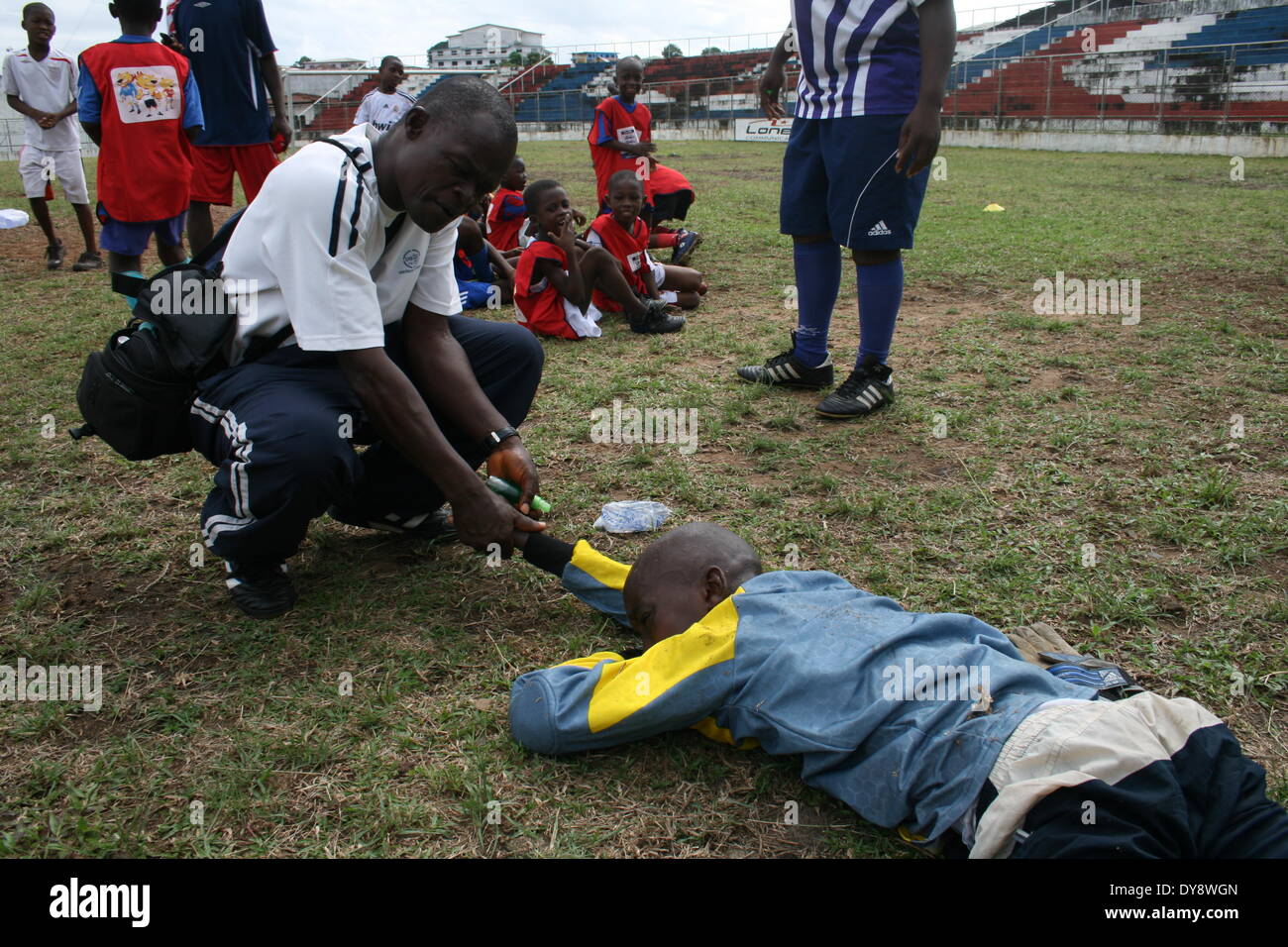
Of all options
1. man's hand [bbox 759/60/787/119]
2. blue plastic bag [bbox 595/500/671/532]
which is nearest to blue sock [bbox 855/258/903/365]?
man's hand [bbox 759/60/787/119]

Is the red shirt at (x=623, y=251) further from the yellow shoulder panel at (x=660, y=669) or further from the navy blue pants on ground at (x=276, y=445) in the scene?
the yellow shoulder panel at (x=660, y=669)

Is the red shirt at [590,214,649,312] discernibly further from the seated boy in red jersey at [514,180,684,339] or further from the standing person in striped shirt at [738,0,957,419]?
the standing person in striped shirt at [738,0,957,419]

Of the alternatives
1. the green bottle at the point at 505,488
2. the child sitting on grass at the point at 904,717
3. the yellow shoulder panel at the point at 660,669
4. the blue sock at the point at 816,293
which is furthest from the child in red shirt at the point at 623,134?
the yellow shoulder panel at the point at 660,669

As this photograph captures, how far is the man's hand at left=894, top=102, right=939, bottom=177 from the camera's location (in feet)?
11.7

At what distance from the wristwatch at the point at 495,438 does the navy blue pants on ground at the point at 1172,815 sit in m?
1.65

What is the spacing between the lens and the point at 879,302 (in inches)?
159

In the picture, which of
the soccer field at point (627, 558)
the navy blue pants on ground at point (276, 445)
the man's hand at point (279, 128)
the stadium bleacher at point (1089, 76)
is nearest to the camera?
the soccer field at point (627, 558)

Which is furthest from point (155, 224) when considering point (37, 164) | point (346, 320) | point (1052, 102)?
point (1052, 102)

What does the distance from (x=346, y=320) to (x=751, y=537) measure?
A: 1.38 meters

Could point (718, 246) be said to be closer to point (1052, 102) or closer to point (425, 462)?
point (425, 462)

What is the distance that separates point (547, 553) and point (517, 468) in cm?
25

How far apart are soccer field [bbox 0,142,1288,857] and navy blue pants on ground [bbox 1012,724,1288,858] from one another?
0.34 metres

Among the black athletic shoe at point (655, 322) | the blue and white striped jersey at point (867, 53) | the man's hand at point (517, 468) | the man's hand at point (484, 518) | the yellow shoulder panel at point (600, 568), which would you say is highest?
the blue and white striped jersey at point (867, 53)

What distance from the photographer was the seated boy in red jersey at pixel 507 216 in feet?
24.4
